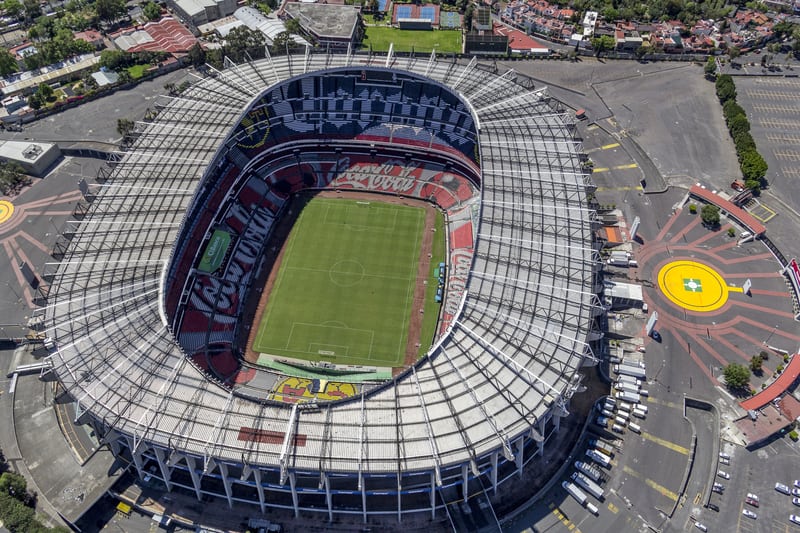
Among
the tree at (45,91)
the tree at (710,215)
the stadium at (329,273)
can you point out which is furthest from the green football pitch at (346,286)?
the tree at (45,91)

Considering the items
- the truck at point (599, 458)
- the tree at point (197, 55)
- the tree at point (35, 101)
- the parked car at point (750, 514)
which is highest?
the tree at point (197, 55)

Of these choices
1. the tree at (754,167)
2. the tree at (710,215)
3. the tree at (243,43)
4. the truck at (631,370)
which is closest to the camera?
the truck at (631,370)

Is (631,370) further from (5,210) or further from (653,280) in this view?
(5,210)

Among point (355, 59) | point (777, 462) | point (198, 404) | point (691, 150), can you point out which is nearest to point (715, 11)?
point (691, 150)

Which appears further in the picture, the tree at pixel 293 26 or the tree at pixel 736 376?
the tree at pixel 293 26

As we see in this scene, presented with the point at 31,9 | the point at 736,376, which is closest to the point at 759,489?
the point at 736,376

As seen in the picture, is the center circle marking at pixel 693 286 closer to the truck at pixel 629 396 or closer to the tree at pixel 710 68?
the truck at pixel 629 396
